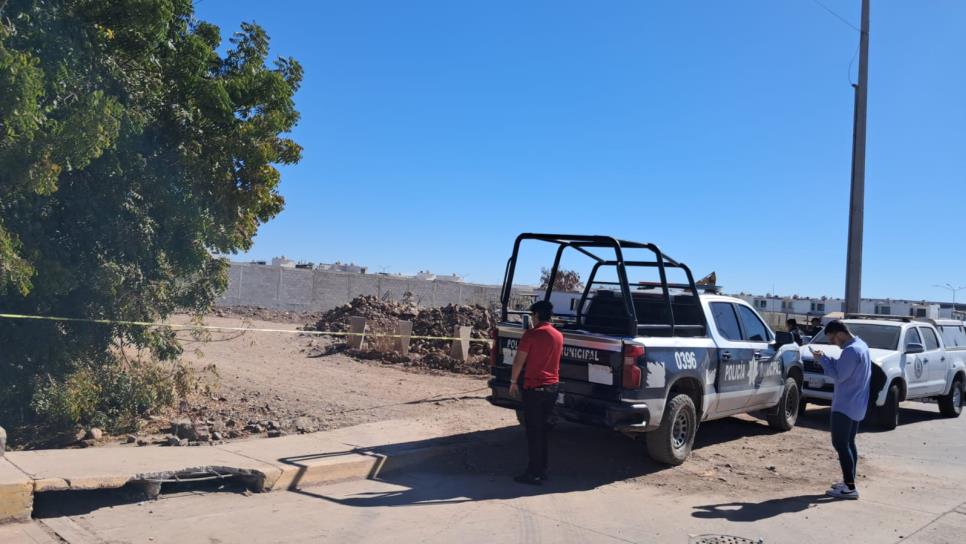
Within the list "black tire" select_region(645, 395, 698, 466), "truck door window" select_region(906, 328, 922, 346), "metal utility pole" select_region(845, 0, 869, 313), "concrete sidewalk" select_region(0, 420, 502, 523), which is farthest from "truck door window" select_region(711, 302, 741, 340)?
"metal utility pole" select_region(845, 0, 869, 313)

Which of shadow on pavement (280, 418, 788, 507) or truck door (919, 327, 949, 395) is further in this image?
truck door (919, 327, 949, 395)

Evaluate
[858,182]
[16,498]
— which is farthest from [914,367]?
[16,498]

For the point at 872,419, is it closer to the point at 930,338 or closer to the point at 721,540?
the point at 930,338

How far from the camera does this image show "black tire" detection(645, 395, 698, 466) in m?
8.71

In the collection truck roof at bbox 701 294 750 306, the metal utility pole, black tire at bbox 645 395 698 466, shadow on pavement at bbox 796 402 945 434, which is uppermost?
the metal utility pole

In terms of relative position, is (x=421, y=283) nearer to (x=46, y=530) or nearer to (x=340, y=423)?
(x=340, y=423)

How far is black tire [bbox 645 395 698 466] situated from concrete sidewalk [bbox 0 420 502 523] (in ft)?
7.71

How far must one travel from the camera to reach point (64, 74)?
26.6ft

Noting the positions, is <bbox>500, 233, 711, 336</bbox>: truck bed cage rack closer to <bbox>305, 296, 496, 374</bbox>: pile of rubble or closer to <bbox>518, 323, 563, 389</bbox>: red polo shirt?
<bbox>518, 323, 563, 389</bbox>: red polo shirt

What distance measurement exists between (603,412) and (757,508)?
5.70ft

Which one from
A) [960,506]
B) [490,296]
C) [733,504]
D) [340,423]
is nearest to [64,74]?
[340,423]

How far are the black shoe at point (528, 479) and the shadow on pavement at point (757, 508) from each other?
159 cm

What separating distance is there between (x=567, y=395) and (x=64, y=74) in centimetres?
630

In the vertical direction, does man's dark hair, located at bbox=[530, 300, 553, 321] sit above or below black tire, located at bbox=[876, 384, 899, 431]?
above
